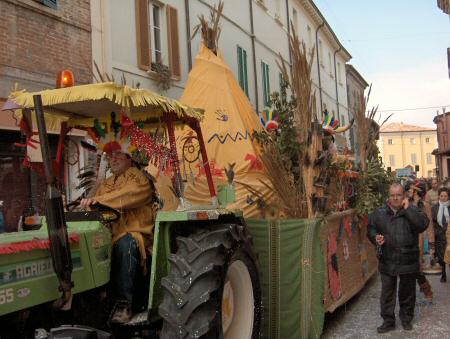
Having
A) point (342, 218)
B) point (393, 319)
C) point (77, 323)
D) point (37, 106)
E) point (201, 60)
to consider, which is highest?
point (201, 60)

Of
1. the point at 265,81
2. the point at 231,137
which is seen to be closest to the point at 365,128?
the point at 231,137

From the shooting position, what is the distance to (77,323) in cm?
350

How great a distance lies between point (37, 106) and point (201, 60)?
6126 millimetres

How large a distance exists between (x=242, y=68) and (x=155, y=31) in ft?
15.7

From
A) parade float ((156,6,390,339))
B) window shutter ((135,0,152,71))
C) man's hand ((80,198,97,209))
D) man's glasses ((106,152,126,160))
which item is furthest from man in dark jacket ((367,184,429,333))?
window shutter ((135,0,152,71))

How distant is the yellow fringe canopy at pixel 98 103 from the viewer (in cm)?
352

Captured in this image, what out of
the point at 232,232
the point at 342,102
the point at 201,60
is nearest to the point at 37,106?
the point at 232,232

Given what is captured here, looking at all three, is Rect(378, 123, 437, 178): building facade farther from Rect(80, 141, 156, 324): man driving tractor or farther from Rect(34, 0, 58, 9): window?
Rect(80, 141, 156, 324): man driving tractor

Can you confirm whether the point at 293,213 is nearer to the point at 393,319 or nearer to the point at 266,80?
the point at 393,319

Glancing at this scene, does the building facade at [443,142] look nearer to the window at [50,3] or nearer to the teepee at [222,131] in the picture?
the teepee at [222,131]

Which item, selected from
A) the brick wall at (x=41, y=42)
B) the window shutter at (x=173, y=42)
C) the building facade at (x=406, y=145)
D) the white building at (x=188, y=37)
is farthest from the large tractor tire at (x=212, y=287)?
the building facade at (x=406, y=145)

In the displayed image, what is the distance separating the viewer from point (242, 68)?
16.7m

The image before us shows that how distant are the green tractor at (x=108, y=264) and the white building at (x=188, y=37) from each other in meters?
3.57

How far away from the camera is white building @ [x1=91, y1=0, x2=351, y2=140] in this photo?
1066cm
